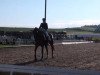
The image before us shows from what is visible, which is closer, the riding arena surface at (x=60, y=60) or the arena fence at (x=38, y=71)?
the arena fence at (x=38, y=71)

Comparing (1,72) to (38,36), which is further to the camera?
(38,36)

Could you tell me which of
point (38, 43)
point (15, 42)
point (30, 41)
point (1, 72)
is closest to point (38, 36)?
point (38, 43)

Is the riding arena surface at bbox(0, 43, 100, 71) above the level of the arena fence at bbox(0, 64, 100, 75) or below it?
below

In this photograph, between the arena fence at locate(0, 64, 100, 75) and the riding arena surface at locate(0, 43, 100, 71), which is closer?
the arena fence at locate(0, 64, 100, 75)

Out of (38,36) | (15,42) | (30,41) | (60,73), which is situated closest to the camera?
(60,73)

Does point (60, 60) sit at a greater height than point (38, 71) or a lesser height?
lesser

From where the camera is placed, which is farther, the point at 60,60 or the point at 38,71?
the point at 60,60

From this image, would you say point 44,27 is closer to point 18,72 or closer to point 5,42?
point 18,72

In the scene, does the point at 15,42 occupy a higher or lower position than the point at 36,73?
lower

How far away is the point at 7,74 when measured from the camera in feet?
27.6

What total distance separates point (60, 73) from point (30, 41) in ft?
113

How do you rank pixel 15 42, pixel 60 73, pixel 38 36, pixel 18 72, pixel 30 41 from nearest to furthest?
1. pixel 60 73
2. pixel 18 72
3. pixel 38 36
4. pixel 15 42
5. pixel 30 41

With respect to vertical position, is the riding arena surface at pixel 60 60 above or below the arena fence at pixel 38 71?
below

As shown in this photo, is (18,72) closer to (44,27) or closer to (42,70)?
(42,70)
